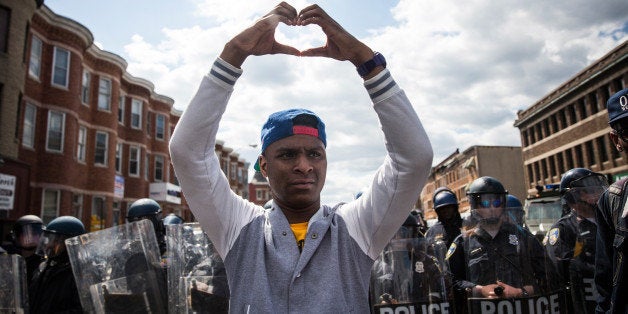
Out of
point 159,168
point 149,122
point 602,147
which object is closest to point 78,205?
point 159,168

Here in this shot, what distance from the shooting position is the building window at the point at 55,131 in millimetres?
19380

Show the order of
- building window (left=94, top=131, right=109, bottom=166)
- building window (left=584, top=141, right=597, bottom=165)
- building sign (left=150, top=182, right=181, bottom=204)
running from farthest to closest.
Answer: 1. building window (left=584, top=141, right=597, bottom=165)
2. building sign (left=150, top=182, right=181, bottom=204)
3. building window (left=94, top=131, right=109, bottom=166)

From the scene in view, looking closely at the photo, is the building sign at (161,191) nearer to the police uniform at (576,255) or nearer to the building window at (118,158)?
the building window at (118,158)

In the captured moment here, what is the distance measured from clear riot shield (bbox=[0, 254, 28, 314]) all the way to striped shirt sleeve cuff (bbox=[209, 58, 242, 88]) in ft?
12.4

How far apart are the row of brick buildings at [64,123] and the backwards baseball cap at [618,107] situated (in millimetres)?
15590

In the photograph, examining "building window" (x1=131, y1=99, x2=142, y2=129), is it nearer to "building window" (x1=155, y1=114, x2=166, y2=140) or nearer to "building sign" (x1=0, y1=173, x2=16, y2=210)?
"building window" (x1=155, y1=114, x2=166, y2=140)

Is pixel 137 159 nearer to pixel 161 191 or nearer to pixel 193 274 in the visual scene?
pixel 161 191

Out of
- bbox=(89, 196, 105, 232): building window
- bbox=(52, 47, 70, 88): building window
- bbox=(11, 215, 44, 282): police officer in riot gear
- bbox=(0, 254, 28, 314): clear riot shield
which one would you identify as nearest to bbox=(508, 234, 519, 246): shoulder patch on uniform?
bbox=(0, 254, 28, 314): clear riot shield

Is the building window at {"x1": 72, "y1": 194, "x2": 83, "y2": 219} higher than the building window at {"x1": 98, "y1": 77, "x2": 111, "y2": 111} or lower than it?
lower

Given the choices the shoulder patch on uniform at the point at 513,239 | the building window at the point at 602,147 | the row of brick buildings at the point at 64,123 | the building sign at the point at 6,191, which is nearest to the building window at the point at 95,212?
the row of brick buildings at the point at 64,123

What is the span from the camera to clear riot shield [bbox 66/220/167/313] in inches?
146

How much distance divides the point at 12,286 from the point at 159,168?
28232 millimetres

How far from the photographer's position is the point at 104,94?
942 inches

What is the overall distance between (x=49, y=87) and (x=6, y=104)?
3862mm
